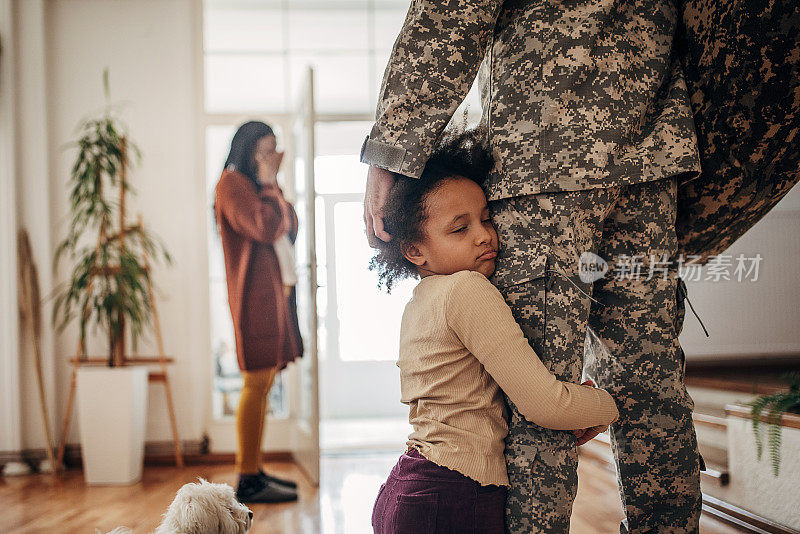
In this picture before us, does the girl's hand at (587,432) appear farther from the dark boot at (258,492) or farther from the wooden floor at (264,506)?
the dark boot at (258,492)

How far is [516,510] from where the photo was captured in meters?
0.99

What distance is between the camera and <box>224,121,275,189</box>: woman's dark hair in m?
2.64

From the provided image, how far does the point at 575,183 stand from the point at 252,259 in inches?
73.6

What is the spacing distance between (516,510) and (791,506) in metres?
1.10

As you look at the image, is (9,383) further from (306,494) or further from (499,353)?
(499,353)

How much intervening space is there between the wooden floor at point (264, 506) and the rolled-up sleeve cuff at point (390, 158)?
4.59 feet

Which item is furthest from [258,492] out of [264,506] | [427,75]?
[427,75]

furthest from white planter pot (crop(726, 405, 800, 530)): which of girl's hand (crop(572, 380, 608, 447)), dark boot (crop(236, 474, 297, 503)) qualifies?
dark boot (crop(236, 474, 297, 503))

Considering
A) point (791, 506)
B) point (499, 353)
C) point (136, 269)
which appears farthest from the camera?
point (136, 269)

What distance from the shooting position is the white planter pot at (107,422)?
3146 millimetres

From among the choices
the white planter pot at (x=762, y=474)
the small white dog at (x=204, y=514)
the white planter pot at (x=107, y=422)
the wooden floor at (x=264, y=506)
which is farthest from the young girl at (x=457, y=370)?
the white planter pot at (x=107, y=422)

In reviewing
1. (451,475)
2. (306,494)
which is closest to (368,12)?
(306,494)

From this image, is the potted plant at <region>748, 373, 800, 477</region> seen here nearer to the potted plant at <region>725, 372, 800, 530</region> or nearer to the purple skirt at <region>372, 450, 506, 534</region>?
the potted plant at <region>725, 372, 800, 530</region>

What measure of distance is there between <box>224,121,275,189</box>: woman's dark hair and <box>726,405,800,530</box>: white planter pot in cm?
192
